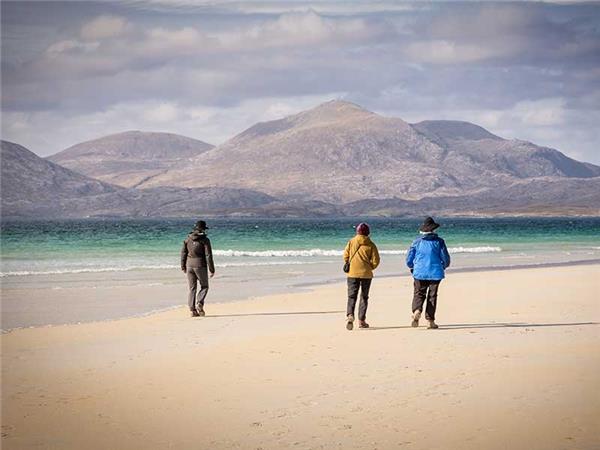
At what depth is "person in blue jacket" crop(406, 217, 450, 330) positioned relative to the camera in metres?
13.2

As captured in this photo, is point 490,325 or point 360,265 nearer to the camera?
point 360,265

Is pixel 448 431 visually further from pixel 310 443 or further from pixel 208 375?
pixel 208 375

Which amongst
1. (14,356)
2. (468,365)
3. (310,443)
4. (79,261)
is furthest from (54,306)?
(79,261)

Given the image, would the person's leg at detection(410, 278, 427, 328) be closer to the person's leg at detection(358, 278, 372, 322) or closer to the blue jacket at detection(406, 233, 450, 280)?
the blue jacket at detection(406, 233, 450, 280)

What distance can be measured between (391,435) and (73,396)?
3.35 meters

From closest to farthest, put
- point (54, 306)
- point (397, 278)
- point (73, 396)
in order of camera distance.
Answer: point (73, 396), point (54, 306), point (397, 278)

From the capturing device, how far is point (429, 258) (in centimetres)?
1326

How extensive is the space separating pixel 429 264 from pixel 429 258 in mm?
95

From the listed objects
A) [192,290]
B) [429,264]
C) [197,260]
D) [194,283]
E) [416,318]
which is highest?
[429,264]

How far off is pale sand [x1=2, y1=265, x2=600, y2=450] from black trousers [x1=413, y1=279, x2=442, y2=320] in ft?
1.08

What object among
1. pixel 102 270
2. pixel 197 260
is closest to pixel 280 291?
pixel 197 260

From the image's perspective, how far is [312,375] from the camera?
9672 millimetres

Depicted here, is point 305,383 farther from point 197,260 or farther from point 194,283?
point 194,283

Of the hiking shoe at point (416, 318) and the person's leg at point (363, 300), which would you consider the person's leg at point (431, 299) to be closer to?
the hiking shoe at point (416, 318)
